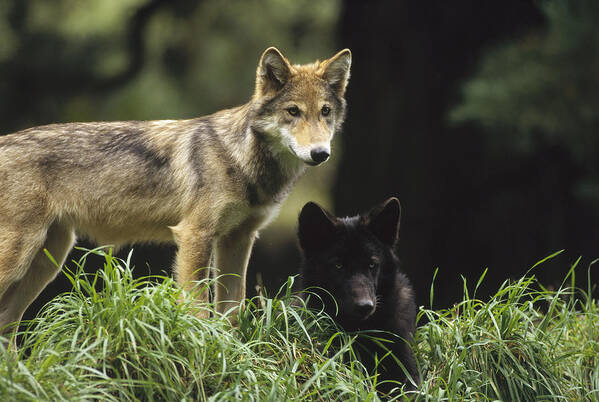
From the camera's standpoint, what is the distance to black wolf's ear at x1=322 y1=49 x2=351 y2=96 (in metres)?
5.37

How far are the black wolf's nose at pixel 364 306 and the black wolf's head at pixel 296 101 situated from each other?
1275 mm

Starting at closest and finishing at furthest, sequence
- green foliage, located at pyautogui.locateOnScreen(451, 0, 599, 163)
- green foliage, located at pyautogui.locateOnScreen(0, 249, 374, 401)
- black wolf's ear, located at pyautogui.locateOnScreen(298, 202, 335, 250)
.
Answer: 1. green foliage, located at pyautogui.locateOnScreen(0, 249, 374, 401)
2. black wolf's ear, located at pyautogui.locateOnScreen(298, 202, 335, 250)
3. green foliage, located at pyautogui.locateOnScreen(451, 0, 599, 163)

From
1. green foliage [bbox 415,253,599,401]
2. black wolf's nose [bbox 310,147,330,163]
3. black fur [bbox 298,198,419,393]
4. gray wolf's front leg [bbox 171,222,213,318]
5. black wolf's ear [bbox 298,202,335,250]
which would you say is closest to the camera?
green foliage [bbox 415,253,599,401]

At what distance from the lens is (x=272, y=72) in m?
5.24

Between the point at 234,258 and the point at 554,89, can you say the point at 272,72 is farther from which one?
the point at 554,89

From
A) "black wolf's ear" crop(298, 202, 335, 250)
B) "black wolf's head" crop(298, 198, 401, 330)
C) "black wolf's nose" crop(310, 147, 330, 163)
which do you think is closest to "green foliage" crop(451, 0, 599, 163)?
"black wolf's nose" crop(310, 147, 330, 163)

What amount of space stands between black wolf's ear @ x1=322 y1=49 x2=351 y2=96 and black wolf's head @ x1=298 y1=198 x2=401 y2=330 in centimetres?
131

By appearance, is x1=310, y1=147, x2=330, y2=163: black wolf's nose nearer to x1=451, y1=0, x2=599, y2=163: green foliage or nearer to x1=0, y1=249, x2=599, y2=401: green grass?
x1=0, y1=249, x2=599, y2=401: green grass

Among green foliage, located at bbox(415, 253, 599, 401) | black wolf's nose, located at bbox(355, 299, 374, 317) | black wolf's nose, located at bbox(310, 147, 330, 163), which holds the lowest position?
green foliage, located at bbox(415, 253, 599, 401)

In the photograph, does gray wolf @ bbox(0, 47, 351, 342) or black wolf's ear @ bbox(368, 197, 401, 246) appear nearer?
black wolf's ear @ bbox(368, 197, 401, 246)

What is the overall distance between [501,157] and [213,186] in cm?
506

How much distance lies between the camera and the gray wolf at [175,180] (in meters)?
5.02

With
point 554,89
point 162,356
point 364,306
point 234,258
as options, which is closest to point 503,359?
point 364,306

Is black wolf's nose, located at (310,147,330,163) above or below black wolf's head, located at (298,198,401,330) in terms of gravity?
above
